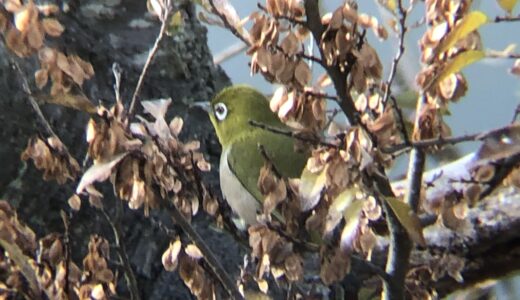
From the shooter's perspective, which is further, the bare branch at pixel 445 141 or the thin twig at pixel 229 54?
the thin twig at pixel 229 54

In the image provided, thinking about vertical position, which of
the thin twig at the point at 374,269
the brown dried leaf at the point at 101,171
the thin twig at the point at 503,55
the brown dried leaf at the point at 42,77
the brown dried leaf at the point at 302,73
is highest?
the brown dried leaf at the point at 302,73

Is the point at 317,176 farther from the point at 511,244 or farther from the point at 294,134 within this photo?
the point at 511,244

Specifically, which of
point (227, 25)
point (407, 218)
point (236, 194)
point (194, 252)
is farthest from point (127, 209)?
point (407, 218)

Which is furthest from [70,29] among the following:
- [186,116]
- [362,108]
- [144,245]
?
[362,108]

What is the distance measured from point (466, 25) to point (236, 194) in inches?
27.9

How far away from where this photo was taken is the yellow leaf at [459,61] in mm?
757

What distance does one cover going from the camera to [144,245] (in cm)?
143

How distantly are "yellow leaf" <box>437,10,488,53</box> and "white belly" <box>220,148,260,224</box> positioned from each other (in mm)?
Result: 664

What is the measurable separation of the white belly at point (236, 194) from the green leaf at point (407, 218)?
0.63m

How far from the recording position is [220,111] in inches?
58.5

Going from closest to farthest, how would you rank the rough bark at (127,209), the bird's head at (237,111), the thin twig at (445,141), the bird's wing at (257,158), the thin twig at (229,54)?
the thin twig at (445,141) → the bird's wing at (257,158) → the rough bark at (127,209) → the bird's head at (237,111) → the thin twig at (229,54)

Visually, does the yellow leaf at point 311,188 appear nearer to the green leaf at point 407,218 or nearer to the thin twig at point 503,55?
the green leaf at point 407,218

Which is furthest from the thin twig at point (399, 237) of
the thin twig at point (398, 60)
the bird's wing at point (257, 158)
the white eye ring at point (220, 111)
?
the white eye ring at point (220, 111)

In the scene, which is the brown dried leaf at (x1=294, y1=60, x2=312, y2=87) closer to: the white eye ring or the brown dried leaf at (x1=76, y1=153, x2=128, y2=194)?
the brown dried leaf at (x1=76, y1=153, x2=128, y2=194)
